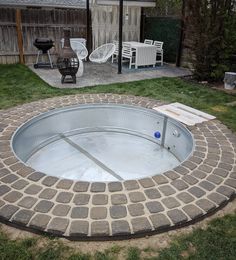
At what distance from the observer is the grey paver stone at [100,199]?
2.52 m

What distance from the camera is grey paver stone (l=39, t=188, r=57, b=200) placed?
102 inches

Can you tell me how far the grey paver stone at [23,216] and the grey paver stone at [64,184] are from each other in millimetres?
420

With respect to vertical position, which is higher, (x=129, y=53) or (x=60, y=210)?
(x=129, y=53)

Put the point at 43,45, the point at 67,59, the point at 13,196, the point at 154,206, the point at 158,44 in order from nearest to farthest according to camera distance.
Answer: the point at 154,206
the point at 13,196
the point at 67,59
the point at 43,45
the point at 158,44

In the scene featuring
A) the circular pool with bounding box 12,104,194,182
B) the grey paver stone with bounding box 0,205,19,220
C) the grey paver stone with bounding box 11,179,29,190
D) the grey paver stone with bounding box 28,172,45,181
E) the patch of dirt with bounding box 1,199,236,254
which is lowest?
the circular pool with bounding box 12,104,194,182

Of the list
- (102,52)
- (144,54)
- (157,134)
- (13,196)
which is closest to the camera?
(13,196)

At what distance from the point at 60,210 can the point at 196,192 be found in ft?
4.33

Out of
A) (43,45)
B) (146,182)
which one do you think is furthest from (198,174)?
(43,45)

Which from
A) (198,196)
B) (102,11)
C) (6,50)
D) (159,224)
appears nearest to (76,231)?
(159,224)

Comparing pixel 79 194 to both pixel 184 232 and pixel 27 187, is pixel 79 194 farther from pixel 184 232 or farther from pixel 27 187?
pixel 184 232

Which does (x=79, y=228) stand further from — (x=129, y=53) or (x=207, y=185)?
(x=129, y=53)

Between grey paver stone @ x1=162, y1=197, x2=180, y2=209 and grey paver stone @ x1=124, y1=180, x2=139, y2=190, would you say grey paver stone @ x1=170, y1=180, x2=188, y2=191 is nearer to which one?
grey paver stone @ x1=162, y1=197, x2=180, y2=209

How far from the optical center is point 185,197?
2635mm

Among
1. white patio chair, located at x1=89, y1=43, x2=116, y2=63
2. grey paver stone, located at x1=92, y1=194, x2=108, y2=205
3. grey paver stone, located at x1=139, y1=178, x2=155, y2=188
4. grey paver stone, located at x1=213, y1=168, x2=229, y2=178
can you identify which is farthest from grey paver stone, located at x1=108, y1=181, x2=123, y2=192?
white patio chair, located at x1=89, y1=43, x2=116, y2=63
